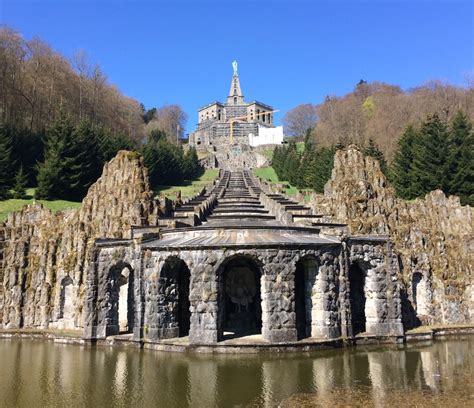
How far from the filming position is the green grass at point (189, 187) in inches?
2596

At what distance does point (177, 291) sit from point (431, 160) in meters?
35.3

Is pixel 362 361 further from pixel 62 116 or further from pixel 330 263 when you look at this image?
pixel 62 116

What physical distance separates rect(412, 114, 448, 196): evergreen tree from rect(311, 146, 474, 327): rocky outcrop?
9.98 meters

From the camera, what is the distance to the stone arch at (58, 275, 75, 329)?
101 ft

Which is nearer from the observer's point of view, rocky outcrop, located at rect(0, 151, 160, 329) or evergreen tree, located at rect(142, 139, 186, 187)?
rocky outcrop, located at rect(0, 151, 160, 329)

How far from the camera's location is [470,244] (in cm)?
3356

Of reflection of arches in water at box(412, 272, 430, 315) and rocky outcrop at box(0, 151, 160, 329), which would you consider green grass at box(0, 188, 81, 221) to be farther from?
reflection of arches in water at box(412, 272, 430, 315)

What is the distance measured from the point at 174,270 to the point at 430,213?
22.5 metres

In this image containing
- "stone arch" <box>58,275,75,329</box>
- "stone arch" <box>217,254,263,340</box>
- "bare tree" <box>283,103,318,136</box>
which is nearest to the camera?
"stone arch" <box>217,254,263,340</box>

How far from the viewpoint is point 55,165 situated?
4881cm

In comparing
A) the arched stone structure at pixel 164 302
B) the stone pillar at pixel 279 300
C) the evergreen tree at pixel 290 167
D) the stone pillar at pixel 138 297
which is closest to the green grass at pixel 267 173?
the evergreen tree at pixel 290 167

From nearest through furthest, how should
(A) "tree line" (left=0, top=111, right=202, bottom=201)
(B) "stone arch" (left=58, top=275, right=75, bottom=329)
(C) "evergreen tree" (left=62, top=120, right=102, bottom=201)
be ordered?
(B) "stone arch" (left=58, top=275, right=75, bottom=329)
(A) "tree line" (left=0, top=111, right=202, bottom=201)
(C) "evergreen tree" (left=62, top=120, right=102, bottom=201)

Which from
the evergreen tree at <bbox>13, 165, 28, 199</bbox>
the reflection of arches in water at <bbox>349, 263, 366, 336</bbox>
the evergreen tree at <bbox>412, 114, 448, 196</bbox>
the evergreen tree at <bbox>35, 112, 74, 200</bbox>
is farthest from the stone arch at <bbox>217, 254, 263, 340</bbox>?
the evergreen tree at <bbox>13, 165, 28, 199</bbox>

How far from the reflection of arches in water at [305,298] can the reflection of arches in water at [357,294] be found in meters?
3.17
